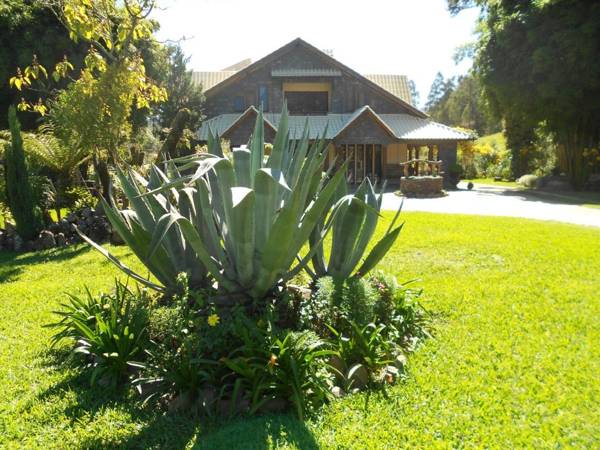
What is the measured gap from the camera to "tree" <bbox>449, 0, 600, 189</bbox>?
64.1ft

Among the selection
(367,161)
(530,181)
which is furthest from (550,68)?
(367,161)

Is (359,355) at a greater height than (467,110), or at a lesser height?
lesser

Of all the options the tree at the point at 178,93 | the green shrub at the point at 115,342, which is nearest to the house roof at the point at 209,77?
the tree at the point at 178,93

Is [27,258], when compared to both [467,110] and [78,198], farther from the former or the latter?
[467,110]

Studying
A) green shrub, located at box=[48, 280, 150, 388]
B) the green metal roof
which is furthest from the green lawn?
green shrub, located at box=[48, 280, 150, 388]

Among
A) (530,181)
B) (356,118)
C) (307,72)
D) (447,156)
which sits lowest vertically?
(530,181)

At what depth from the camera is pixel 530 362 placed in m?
3.90

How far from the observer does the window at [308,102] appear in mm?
28578

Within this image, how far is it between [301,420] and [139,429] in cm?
105

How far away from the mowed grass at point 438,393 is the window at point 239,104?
22.7 meters

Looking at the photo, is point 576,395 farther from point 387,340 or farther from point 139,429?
point 139,429

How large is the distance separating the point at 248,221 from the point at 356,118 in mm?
22574

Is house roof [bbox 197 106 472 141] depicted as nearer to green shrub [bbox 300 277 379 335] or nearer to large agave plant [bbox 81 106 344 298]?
large agave plant [bbox 81 106 344 298]

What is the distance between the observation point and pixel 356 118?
981 inches
